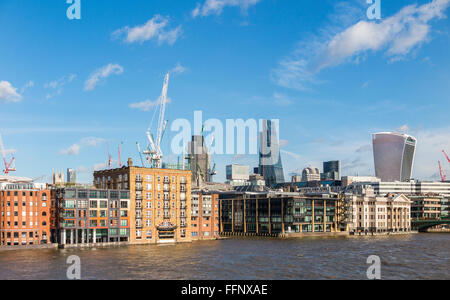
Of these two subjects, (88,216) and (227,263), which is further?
(88,216)

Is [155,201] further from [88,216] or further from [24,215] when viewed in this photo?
[24,215]

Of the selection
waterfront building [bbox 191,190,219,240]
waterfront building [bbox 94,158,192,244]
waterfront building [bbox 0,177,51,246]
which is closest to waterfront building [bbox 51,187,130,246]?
waterfront building [bbox 0,177,51,246]

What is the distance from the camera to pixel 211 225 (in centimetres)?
19238

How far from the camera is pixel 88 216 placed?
152000 mm

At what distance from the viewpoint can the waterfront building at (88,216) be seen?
14888cm

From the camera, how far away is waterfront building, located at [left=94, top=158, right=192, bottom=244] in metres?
163

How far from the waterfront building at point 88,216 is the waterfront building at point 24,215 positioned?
2.82 metres

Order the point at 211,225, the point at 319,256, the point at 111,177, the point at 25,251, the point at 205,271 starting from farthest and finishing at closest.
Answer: the point at 211,225
the point at 111,177
the point at 25,251
the point at 319,256
the point at 205,271

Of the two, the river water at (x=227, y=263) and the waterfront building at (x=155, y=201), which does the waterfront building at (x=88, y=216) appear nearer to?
the waterfront building at (x=155, y=201)

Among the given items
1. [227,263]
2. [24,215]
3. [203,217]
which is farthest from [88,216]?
[227,263]

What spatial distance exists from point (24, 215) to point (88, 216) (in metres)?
18.5

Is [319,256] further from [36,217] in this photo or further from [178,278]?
[36,217]

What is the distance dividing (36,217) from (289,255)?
77.0 m
